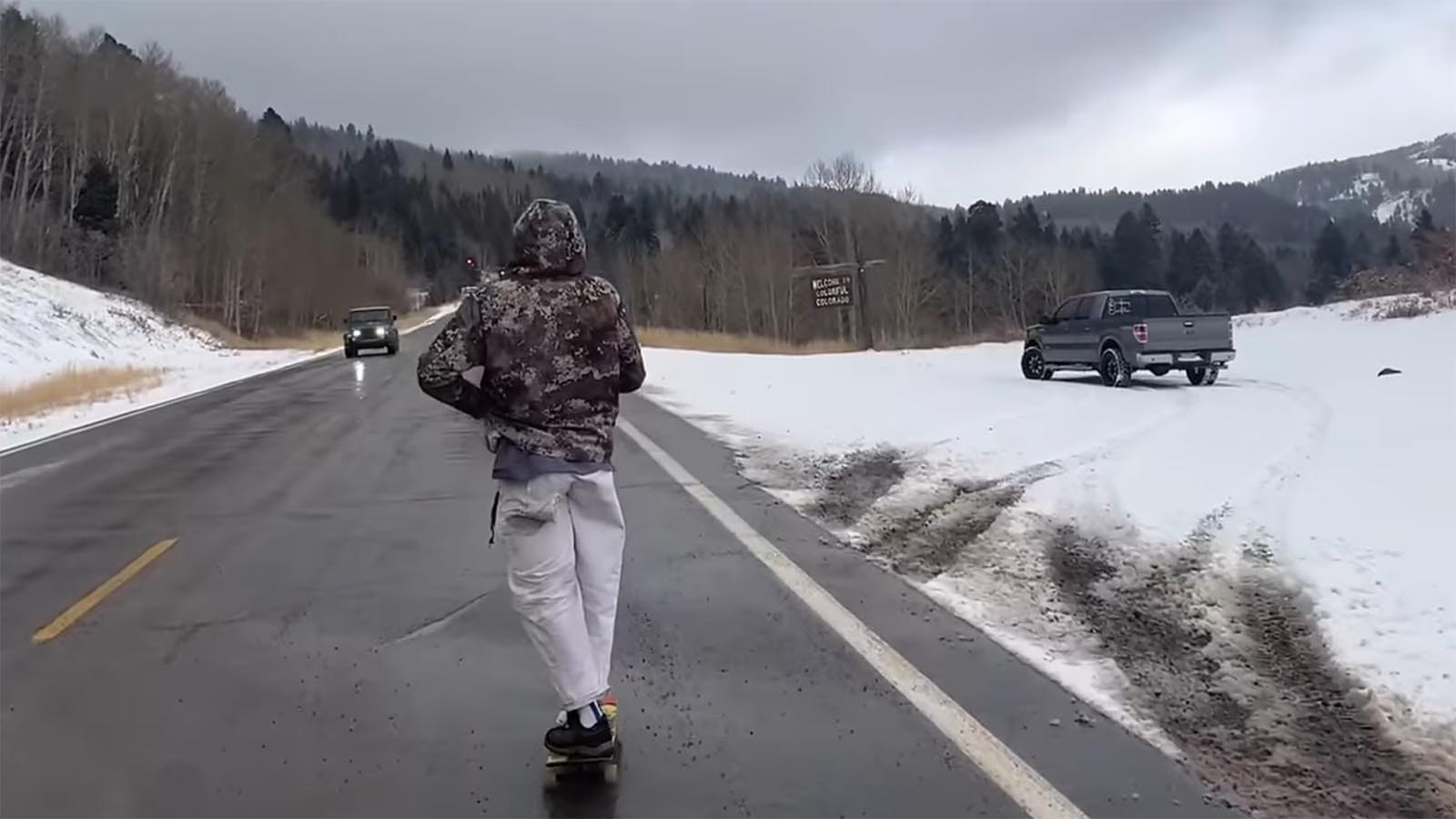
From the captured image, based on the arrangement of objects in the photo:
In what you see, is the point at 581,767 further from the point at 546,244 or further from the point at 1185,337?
the point at 1185,337

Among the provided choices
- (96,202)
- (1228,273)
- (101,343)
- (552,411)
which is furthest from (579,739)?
(1228,273)

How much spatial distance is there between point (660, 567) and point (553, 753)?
3.27 m

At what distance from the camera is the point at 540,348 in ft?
13.2

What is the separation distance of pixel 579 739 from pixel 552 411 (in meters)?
1.16

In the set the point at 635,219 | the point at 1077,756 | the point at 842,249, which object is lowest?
the point at 1077,756

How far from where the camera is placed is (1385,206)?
187 metres

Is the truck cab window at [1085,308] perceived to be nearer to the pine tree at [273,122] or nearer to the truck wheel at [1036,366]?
the truck wheel at [1036,366]

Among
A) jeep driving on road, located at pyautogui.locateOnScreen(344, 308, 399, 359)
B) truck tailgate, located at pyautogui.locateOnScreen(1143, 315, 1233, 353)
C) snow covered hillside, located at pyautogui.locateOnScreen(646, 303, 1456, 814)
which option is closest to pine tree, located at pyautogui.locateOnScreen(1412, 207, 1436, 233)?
truck tailgate, located at pyautogui.locateOnScreen(1143, 315, 1233, 353)

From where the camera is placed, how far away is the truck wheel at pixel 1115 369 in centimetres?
2041

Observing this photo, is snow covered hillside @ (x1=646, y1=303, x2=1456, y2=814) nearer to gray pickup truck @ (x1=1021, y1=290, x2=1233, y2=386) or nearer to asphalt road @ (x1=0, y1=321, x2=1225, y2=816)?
asphalt road @ (x1=0, y1=321, x2=1225, y2=816)

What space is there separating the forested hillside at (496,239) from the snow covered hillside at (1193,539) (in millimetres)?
28095

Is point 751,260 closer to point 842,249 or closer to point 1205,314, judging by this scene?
point 842,249

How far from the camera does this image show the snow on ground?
1330 inches

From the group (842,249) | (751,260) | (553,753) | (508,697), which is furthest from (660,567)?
(751,260)
